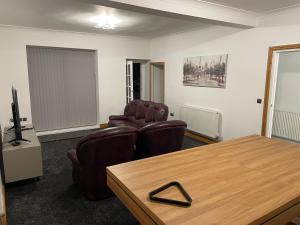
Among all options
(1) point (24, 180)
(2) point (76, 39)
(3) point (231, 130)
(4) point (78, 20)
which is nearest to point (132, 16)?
(4) point (78, 20)

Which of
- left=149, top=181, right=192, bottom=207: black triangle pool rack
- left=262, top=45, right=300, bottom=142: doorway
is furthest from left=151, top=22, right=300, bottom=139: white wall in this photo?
left=149, top=181, right=192, bottom=207: black triangle pool rack

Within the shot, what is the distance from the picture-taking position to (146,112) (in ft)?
16.7

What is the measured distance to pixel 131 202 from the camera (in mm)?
1196

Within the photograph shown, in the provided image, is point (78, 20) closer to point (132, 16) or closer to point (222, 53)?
point (132, 16)

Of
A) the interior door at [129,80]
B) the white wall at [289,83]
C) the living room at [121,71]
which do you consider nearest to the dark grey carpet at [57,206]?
the living room at [121,71]

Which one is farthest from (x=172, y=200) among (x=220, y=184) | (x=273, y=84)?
(x=273, y=84)

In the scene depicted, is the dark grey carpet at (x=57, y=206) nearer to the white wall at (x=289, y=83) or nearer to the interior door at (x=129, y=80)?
the interior door at (x=129, y=80)

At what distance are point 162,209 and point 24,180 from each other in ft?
9.74

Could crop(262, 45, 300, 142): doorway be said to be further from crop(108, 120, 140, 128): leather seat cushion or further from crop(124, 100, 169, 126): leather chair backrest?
crop(108, 120, 140, 128): leather seat cushion

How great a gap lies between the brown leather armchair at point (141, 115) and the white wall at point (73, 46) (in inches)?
38.3

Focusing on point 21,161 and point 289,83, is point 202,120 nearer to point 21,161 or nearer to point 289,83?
point 289,83

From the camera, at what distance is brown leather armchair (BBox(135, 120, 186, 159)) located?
9.22ft

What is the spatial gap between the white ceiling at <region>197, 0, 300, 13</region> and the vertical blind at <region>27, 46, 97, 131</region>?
13.2 feet

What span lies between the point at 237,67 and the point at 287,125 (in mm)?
1873
